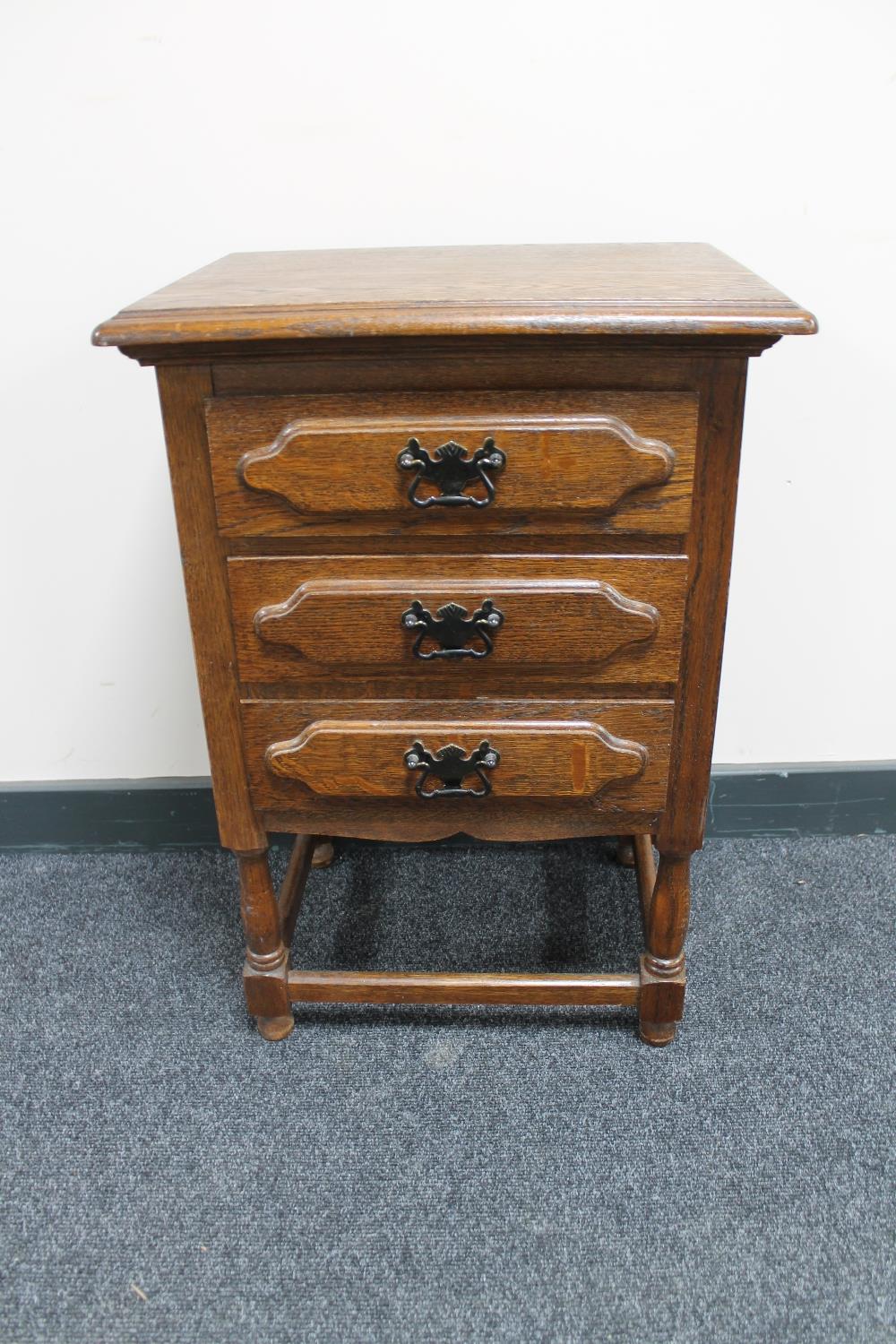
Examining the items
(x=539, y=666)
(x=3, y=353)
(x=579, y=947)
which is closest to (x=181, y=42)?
(x=3, y=353)

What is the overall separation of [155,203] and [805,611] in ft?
3.66

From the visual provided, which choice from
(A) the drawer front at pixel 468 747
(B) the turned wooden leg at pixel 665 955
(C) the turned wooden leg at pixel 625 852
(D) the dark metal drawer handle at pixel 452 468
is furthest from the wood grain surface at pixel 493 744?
(C) the turned wooden leg at pixel 625 852

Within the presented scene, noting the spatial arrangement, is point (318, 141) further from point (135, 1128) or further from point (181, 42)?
point (135, 1128)

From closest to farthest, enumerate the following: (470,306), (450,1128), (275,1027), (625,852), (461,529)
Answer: (470,306), (461,529), (450,1128), (275,1027), (625,852)

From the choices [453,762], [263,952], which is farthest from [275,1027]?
[453,762]

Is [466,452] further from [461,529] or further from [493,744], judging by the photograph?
[493,744]

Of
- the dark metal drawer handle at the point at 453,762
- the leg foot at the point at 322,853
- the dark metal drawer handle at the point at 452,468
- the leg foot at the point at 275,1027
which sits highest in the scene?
the dark metal drawer handle at the point at 452,468

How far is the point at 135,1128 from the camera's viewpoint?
4.02 ft

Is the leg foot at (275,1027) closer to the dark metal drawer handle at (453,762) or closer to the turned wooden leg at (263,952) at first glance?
the turned wooden leg at (263,952)

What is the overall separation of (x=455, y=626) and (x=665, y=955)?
0.52m

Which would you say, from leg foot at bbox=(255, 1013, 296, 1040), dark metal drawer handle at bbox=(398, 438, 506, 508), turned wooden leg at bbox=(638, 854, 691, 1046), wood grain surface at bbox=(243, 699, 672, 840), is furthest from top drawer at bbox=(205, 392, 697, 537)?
leg foot at bbox=(255, 1013, 296, 1040)

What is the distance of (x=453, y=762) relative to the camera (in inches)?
43.8

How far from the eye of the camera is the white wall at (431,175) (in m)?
1.30

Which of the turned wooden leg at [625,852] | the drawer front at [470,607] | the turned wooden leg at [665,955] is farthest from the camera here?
the turned wooden leg at [625,852]
